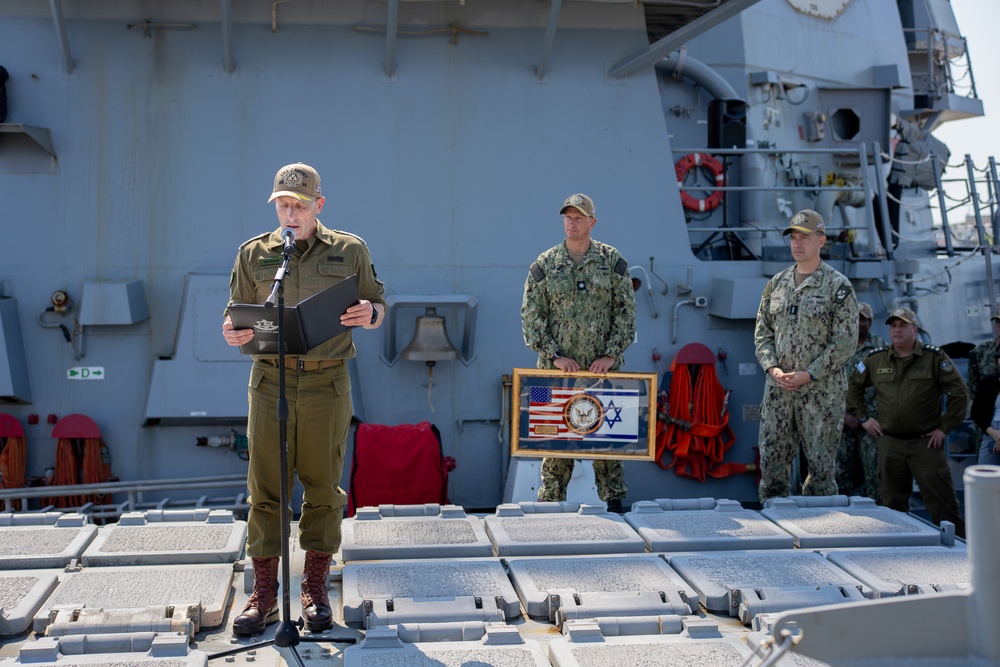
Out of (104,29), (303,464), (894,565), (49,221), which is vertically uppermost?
(104,29)

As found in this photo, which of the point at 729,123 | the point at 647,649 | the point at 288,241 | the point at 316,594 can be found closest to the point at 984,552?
the point at 647,649

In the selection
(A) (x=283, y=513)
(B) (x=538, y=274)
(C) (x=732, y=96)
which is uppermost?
(C) (x=732, y=96)

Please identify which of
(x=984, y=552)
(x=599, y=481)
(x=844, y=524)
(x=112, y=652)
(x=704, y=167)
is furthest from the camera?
(x=704, y=167)

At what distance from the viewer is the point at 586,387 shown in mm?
4719

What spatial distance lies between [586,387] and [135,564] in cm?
211

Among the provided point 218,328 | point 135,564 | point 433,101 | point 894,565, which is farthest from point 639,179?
point 135,564

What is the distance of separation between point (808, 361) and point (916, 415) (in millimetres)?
1107

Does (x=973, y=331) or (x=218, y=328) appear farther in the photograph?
(x=973, y=331)

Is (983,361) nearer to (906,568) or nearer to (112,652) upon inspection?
(906,568)

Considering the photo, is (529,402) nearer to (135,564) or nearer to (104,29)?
(135,564)

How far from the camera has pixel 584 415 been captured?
4719 mm

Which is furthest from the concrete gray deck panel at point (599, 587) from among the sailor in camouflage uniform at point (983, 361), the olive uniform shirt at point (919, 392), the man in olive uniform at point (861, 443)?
the sailor in camouflage uniform at point (983, 361)

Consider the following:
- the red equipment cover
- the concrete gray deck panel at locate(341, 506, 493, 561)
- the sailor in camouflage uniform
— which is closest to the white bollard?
the concrete gray deck panel at locate(341, 506, 493, 561)

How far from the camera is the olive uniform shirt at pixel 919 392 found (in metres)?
5.66
